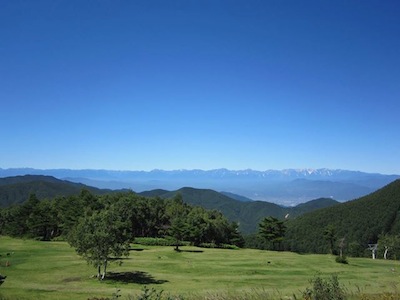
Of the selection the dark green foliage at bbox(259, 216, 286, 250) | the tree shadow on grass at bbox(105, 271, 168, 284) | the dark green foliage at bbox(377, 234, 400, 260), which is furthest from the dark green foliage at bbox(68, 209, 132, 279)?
the dark green foliage at bbox(377, 234, 400, 260)

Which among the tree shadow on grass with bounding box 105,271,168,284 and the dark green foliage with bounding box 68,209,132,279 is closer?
the tree shadow on grass with bounding box 105,271,168,284

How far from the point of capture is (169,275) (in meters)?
48.9

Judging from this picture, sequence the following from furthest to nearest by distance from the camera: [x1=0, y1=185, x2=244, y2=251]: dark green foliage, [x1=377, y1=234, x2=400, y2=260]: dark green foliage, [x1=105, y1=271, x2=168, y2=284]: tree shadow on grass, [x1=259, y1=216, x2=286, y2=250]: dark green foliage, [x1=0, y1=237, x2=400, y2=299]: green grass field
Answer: [x1=0, y1=185, x2=244, y2=251]: dark green foliage → [x1=259, y1=216, x2=286, y2=250]: dark green foliage → [x1=377, y1=234, x2=400, y2=260]: dark green foliage → [x1=105, y1=271, x2=168, y2=284]: tree shadow on grass → [x1=0, y1=237, x2=400, y2=299]: green grass field

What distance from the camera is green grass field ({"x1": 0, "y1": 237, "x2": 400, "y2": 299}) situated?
120 feet

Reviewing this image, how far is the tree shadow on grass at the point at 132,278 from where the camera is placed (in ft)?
144

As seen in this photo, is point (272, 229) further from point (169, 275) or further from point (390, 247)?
point (169, 275)

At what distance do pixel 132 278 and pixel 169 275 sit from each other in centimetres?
548

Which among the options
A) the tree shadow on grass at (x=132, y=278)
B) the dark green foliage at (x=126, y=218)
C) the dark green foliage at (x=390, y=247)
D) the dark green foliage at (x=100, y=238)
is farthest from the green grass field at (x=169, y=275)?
the dark green foliage at (x=390, y=247)

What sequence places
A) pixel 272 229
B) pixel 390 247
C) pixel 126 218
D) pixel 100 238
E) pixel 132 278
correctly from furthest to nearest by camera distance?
1. pixel 126 218
2. pixel 272 229
3. pixel 390 247
4. pixel 132 278
5. pixel 100 238

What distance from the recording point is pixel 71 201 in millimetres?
104875

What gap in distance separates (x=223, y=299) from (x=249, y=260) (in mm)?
55683

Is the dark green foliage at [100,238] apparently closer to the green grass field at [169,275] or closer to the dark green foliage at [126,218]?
the green grass field at [169,275]

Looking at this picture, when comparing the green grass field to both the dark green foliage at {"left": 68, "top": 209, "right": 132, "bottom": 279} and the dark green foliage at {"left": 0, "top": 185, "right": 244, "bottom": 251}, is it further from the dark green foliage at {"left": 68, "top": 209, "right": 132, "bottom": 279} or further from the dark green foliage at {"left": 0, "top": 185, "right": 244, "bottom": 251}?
the dark green foliage at {"left": 0, "top": 185, "right": 244, "bottom": 251}

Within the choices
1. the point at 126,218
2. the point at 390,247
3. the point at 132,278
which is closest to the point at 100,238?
the point at 132,278
